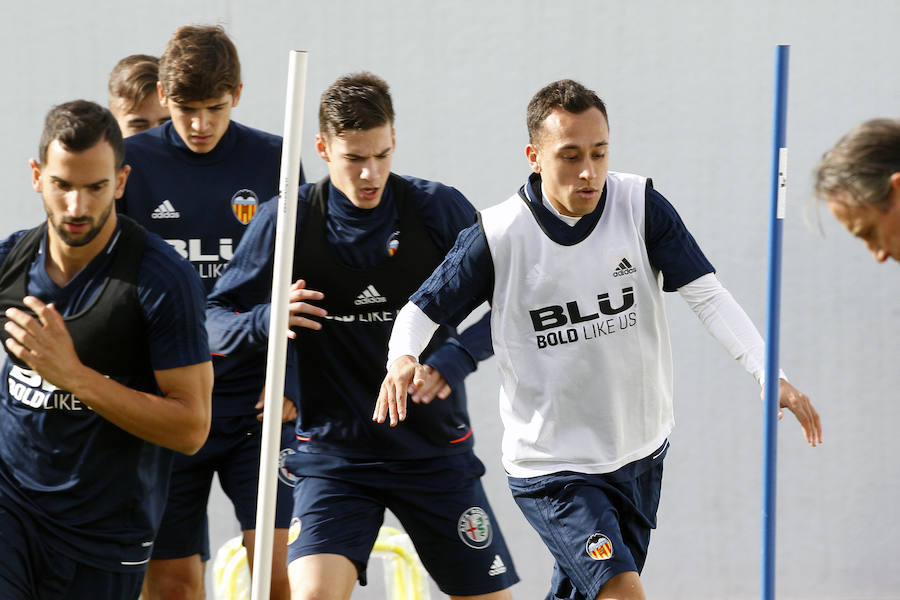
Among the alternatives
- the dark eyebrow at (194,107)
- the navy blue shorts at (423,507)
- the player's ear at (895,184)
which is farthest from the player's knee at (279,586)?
the player's ear at (895,184)

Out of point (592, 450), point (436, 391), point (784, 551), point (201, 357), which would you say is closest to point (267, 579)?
point (201, 357)

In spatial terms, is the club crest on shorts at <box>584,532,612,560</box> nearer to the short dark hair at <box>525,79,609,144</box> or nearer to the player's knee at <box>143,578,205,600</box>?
the short dark hair at <box>525,79,609,144</box>

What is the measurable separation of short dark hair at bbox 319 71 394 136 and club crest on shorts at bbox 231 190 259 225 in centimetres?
50

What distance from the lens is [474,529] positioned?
3.94 metres

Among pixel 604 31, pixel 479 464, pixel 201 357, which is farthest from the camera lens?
pixel 604 31

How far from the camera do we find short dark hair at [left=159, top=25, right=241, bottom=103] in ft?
13.8

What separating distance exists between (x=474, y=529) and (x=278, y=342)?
1307 mm

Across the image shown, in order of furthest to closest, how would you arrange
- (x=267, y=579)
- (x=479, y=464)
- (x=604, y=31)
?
(x=604, y=31), (x=479, y=464), (x=267, y=579)

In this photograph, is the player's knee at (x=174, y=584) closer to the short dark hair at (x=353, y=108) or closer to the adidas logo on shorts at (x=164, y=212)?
the adidas logo on shorts at (x=164, y=212)

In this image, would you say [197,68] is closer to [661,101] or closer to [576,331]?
[576,331]

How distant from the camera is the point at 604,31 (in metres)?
5.52

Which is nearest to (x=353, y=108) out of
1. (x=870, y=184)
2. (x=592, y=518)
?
(x=592, y=518)

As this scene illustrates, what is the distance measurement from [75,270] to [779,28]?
354 cm

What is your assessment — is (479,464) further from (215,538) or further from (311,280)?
(215,538)
